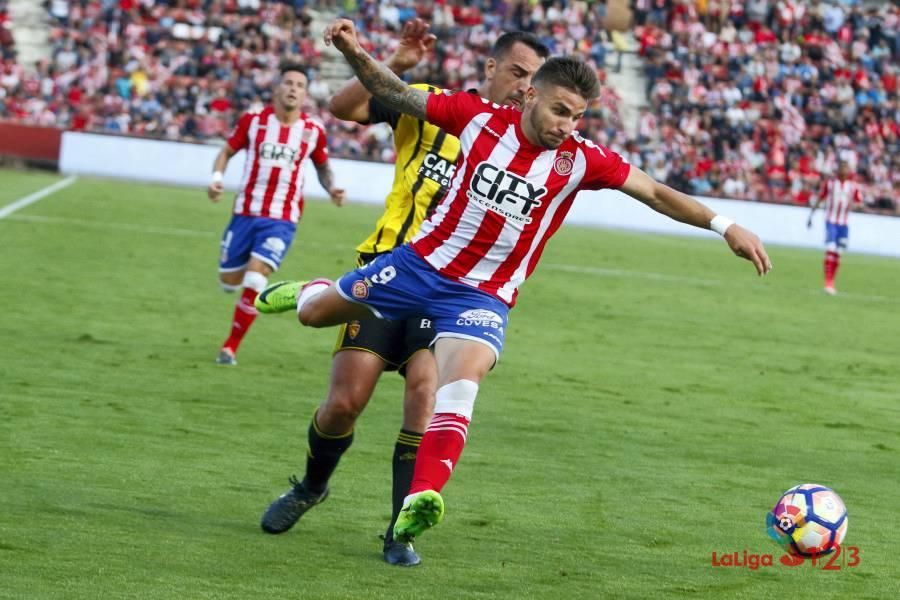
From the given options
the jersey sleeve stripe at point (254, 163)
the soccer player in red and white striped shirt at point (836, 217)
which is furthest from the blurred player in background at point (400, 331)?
the soccer player in red and white striped shirt at point (836, 217)

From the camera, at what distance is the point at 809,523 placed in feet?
20.1

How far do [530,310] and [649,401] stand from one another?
595 cm

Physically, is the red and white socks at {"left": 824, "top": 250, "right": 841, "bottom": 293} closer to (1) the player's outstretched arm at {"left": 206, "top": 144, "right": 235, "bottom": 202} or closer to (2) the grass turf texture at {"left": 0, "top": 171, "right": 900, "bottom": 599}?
(2) the grass turf texture at {"left": 0, "top": 171, "right": 900, "bottom": 599}

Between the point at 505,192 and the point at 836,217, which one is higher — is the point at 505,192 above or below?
above

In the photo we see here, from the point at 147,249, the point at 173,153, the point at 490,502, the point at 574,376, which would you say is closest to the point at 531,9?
the point at 173,153

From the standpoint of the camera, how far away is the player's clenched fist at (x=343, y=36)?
5.97 m

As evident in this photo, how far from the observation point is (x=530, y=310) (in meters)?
17.4

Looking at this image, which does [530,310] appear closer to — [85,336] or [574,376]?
[574,376]

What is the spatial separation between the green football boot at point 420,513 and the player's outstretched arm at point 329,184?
6.64 m

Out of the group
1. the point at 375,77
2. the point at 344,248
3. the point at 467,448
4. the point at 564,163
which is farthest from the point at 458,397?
the point at 344,248

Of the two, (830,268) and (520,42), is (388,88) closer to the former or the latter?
(520,42)

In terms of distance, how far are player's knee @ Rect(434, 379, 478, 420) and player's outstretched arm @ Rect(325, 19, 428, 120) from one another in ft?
3.76

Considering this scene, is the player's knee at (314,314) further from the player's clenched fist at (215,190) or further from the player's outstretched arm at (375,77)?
the player's clenched fist at (215,190)

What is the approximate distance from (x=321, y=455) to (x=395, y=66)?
1727 mm
